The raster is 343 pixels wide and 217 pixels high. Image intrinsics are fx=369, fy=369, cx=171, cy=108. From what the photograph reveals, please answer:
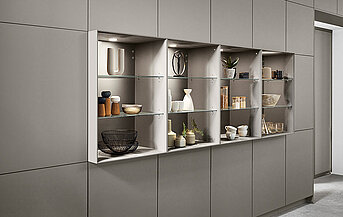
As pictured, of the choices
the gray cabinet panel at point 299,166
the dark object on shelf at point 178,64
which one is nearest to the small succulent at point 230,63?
the dark object on shelf at point 178,64

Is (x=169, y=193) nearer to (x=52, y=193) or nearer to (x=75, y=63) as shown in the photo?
(x=52, y=193)

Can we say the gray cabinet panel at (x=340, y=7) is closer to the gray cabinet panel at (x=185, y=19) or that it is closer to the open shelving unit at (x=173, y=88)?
the open shelving unit at (x=173, y=88)

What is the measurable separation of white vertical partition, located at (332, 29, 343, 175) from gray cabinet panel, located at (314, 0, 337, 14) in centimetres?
133

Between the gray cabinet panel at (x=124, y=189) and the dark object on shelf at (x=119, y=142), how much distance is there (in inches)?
4.1

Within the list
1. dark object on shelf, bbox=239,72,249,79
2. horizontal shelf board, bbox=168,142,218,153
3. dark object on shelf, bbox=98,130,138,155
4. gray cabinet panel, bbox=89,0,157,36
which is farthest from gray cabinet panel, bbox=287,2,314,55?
dark object on shelf, bbox=98,130,138,155

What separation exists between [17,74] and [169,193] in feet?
5.08

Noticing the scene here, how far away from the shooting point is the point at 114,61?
107 inches

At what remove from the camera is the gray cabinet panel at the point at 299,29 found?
427cm

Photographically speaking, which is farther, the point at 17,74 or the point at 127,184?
the point at 127,184

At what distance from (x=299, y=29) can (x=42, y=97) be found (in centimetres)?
323

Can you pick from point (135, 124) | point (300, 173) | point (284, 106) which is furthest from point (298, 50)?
point (135, 124)

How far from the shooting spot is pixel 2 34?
219 cm

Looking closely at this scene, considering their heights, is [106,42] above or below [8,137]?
above

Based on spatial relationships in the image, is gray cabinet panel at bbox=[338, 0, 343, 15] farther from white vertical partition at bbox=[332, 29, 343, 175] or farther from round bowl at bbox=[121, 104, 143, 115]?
round bowl at bbox=[121, 104, 143, 115]
